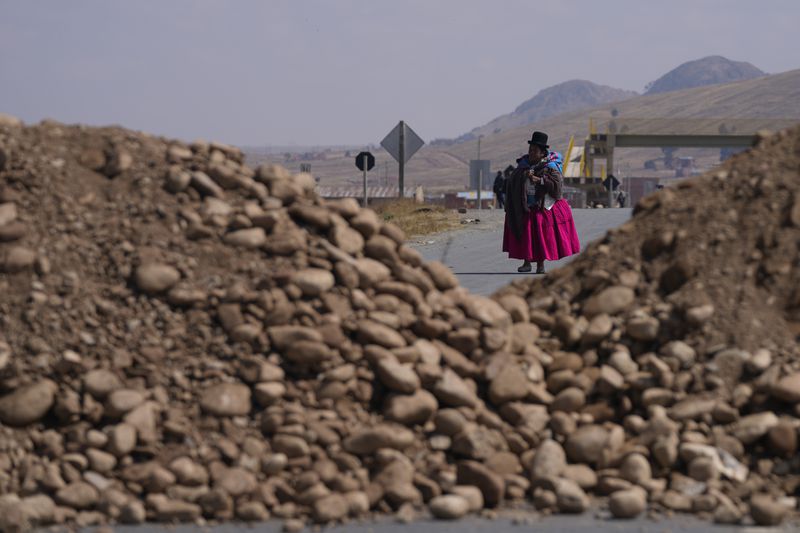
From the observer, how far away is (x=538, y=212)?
12992mm

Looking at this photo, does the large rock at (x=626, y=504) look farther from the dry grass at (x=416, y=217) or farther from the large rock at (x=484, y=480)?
the dry grass at (x=416, y=217)

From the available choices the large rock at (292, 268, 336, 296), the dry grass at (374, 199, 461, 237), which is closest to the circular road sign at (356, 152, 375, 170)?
the dry grass at (374, 199, 461, 237)

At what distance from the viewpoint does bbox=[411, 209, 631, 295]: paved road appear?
48.5ft

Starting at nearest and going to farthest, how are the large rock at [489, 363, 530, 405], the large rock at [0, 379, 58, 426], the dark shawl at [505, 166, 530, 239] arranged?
the large rock at [0, 379, 58, 426] → the large rock at [489, 363, 530, 405] → the dark shawl at [505, 166, 530, 239]

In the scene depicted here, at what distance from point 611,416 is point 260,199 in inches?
87.5

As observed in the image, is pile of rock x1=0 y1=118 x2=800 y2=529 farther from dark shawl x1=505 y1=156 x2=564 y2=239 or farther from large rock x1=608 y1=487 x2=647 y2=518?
dark shawl x1=505 y1=156 x2=564 y2=239

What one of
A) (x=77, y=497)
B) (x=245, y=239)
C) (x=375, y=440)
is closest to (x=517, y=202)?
(x=245, y=239)

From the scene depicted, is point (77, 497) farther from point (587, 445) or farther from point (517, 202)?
point (517, 202)

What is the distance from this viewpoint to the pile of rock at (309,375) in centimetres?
489

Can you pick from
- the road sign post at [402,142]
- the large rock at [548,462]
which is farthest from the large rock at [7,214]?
the road sign post at [402,142]

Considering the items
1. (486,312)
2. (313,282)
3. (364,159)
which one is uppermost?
(364,159)

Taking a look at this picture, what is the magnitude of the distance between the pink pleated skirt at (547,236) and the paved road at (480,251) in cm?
43

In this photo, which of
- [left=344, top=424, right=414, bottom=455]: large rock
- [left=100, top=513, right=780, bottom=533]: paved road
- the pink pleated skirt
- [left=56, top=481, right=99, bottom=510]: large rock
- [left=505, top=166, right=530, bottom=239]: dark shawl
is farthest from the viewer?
the pink pleated skirt

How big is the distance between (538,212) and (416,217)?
1500 centimetres
